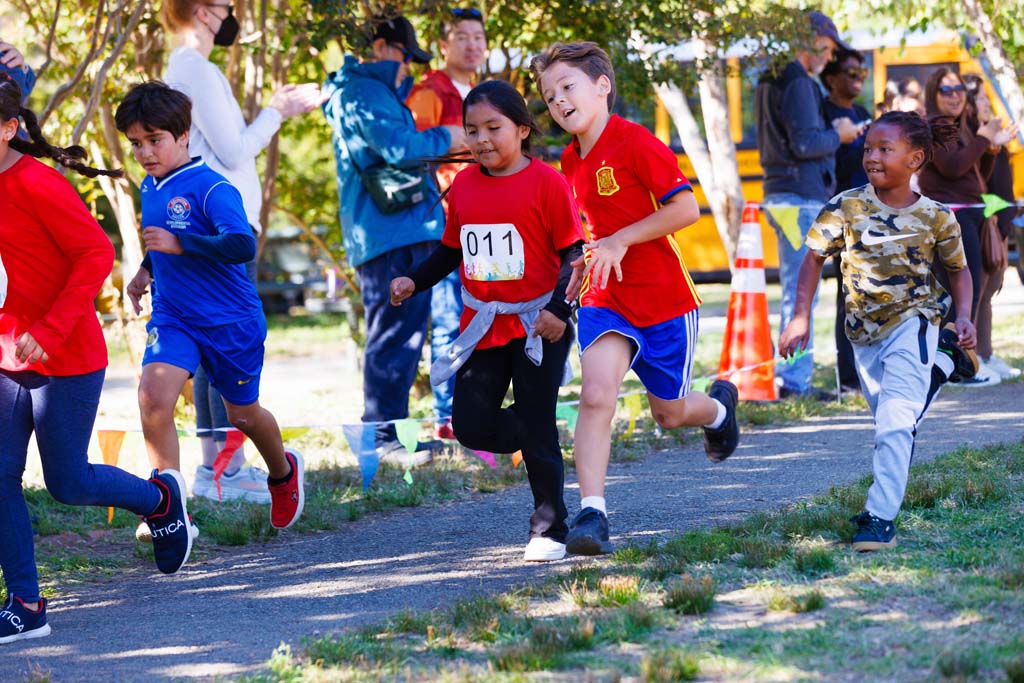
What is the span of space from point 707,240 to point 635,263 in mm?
13056

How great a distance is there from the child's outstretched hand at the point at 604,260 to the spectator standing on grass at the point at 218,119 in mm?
2275

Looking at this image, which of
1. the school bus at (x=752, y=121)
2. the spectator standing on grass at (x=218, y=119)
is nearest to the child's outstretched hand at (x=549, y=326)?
the spectator standing on grass at (x=218, y=119)

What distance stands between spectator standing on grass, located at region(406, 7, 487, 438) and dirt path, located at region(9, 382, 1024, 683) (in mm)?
1286

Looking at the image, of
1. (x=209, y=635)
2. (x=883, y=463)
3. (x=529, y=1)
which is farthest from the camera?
(x=529, y=1)

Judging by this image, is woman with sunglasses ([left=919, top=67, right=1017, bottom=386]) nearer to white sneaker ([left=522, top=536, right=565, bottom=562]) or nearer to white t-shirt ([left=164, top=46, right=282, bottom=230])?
white t-shirt ([left=164, top=46, right=282, bottom=230])

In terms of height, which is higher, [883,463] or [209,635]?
[883,463]

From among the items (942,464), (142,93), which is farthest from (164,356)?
(942,464)

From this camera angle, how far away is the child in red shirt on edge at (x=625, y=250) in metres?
4.97

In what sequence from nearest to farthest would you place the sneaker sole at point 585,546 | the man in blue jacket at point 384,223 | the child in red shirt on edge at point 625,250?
the sneaker sole at point 585,546 < the child in red shirt on edge at point 625,250 < the man in blue jacket at point 384,223

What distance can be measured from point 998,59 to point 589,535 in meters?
6.51

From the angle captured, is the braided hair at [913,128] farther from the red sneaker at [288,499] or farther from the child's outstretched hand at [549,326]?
the red sneaker at [288,499]

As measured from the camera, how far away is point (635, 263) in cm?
514

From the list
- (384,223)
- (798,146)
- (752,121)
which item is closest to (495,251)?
(384,223)

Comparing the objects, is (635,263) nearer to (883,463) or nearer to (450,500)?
(883,463)
